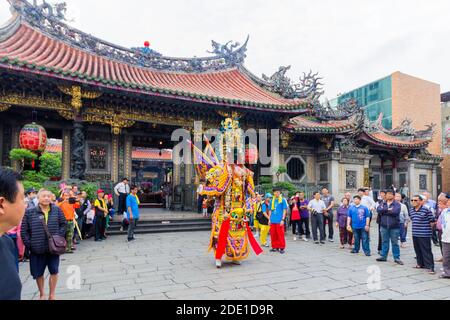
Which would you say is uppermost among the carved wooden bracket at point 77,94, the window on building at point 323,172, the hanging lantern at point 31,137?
the carved wooden bracket at point 77,94

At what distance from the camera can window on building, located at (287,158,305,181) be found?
45.7 ft

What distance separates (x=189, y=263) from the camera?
225 inches

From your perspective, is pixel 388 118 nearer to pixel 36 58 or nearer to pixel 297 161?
pixel 297 161

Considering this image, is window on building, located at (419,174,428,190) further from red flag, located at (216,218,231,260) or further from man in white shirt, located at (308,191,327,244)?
red flag, located at (216,218,231,260)

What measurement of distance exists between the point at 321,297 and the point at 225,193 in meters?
2.44

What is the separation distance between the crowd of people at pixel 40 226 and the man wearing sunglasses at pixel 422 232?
19.0ft

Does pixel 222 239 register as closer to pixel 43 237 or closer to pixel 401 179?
pixel 43 237

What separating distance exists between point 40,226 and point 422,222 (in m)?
6.09

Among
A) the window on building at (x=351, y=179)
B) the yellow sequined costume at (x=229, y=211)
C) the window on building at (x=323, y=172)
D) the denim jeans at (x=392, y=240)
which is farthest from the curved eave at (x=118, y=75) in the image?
the denim jeans at (x=392, y=240)

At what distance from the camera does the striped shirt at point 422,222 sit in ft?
17.7

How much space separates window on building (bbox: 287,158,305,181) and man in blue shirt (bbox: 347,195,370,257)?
682 cm

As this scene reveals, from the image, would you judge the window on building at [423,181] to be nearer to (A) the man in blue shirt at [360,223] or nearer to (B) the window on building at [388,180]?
(B) the window on building at [388,180]

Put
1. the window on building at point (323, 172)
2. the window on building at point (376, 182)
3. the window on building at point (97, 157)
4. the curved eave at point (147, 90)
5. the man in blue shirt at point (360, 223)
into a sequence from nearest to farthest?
the man in blue shirt at point (360, 223) → the curved eave at point (147, 90) → the window on building at point (97, 157) → the window on building at point (323, 172) → the window on building at point (376, 182)

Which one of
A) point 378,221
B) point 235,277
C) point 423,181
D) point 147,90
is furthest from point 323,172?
point 235,277
